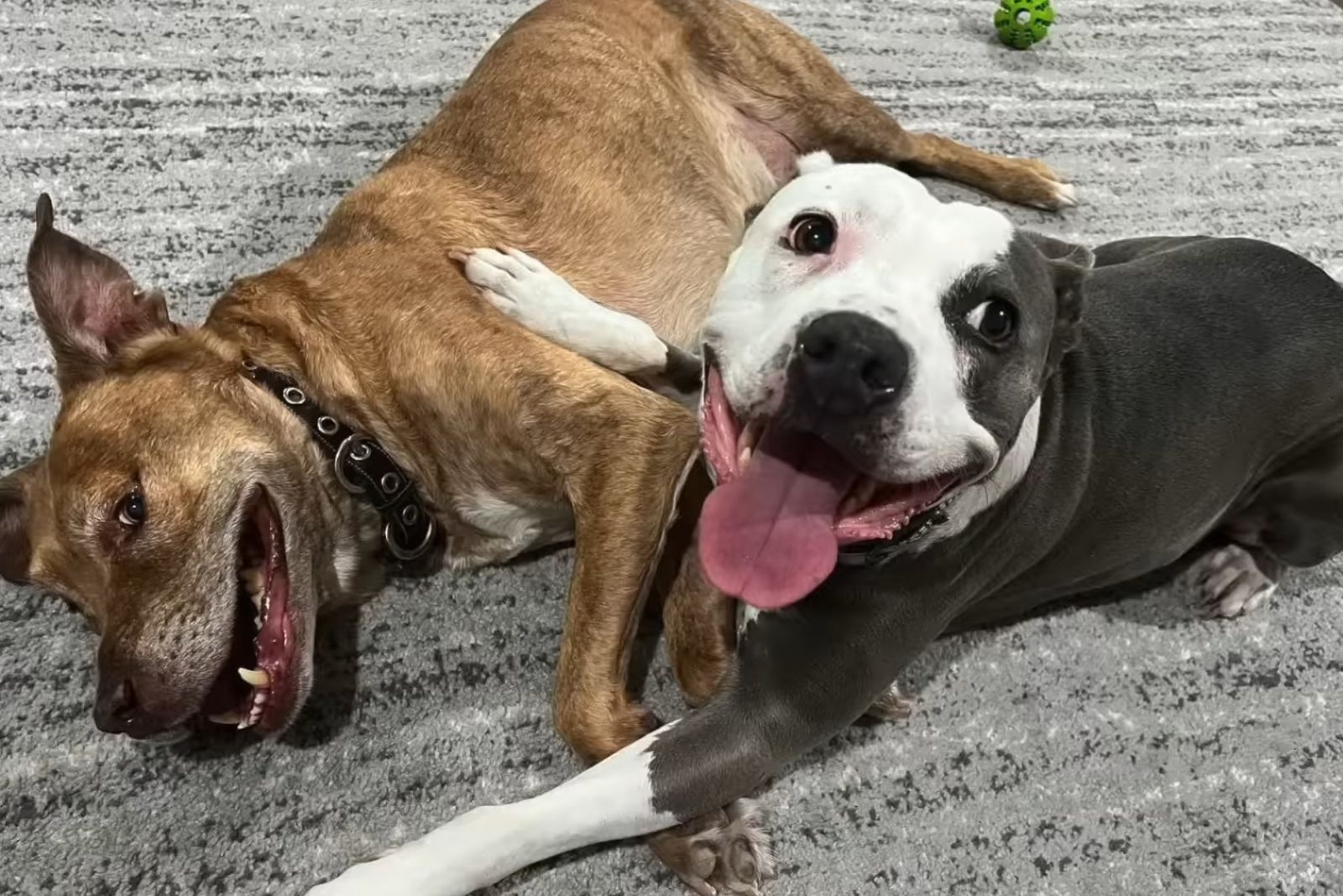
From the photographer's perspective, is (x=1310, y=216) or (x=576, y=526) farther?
(x=1310, y=216)

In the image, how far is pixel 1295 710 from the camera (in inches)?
80.7

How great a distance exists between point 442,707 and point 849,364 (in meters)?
1.10

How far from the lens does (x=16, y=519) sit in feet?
6.04

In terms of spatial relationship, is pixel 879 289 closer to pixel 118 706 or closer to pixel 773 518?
pixel 773 518

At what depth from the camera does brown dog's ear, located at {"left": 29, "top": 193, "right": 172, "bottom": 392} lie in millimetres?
1697

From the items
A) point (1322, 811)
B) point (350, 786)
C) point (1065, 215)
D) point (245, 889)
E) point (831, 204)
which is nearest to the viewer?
point (831, 204)

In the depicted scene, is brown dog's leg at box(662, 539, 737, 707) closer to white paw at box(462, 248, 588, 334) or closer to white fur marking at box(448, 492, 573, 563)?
white fur marking at box(448, 492, 573, 563)

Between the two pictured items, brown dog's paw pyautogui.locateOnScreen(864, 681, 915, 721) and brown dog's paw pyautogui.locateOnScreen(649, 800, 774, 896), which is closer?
brown dog's paw pyautogui.locateOnScreen(649, 800, 774, 896)

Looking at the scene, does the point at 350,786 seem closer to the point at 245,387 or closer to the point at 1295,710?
the point at 245,387

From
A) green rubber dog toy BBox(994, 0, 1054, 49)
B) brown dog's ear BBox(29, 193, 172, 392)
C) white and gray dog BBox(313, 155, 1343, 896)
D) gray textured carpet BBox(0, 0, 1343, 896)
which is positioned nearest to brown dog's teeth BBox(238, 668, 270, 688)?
gray textured carpet BBox(0, 0, 1343, 896)

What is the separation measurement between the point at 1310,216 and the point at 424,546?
2.72 metres

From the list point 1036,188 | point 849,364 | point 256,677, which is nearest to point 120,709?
point 256,677

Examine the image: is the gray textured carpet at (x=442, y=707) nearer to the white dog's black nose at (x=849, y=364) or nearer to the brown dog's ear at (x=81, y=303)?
the brown dog's ear at (x=81, y=303)

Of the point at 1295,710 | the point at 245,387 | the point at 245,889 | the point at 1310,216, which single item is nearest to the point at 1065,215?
the point at 1310,216
